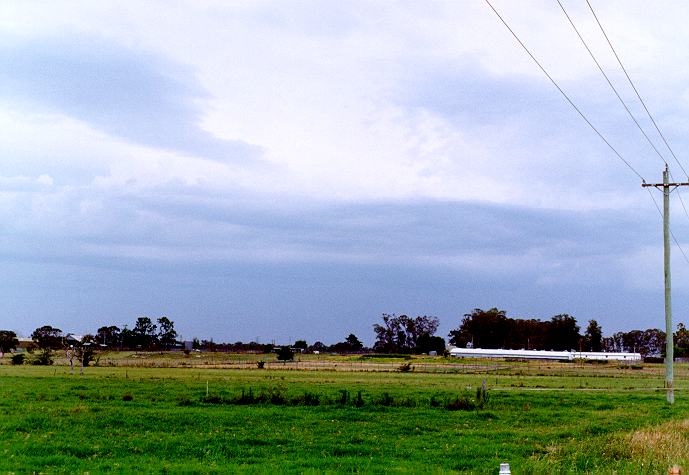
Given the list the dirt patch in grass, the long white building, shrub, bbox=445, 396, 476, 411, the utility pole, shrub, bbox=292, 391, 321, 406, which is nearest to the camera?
the dirt patch in grass

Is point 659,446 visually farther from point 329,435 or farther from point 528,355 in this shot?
point 528,355

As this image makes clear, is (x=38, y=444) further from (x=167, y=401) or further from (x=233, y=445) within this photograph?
(x=167, y=401)

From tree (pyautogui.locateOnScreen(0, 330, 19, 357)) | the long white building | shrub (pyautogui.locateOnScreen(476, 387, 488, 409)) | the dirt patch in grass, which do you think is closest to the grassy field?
the dirt patch in grass

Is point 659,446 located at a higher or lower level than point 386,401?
higher

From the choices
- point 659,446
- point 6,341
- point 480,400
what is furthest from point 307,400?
point 6,341

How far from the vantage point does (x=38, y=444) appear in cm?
2162

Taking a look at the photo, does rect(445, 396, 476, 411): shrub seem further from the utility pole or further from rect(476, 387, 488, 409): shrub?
the utility pole

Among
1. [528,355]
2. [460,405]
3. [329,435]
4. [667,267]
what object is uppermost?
[667,267]

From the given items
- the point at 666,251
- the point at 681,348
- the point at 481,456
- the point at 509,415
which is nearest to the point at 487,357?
the point at 681,348

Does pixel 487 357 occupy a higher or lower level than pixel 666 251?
lower

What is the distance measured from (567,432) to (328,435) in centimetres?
806

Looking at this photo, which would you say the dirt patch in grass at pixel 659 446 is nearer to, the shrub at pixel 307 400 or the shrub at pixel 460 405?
the shrub at pixel 460 405

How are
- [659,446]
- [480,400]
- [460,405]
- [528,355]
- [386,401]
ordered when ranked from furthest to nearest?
[528,355] < [480,400] < [386,401] < [460,405] < [659,446]

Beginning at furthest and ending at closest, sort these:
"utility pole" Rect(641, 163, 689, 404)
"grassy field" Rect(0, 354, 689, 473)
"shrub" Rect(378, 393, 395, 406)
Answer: "utility pole" Rect(641, 163, 689, 404) → "shrub" Rect(378, 393, 395, 406) → "grassy field" Rect(0, 354, 689, 473)
